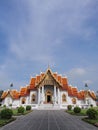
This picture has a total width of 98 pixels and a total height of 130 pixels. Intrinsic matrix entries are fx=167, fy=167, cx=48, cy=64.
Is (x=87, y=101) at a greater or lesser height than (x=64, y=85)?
lesser

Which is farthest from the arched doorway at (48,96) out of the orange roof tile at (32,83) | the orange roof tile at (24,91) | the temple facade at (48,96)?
the orange roof tile at (24,91)

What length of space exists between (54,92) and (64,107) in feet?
15.6

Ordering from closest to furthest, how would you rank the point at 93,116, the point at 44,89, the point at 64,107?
the point at 93,116, the point at 64,107, the point at 44,89

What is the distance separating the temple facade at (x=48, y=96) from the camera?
141ft

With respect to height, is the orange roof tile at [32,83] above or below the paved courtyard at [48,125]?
above

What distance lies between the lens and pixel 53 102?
43.1 meters

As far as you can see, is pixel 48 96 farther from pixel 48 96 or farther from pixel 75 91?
pixel 75 91

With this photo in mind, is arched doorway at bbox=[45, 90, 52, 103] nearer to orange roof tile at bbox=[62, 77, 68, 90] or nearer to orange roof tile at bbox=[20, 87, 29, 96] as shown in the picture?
orange roof tile at bbox=[62, 77, 68, 90]

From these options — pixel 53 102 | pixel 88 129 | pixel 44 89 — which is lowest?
pixel 88 129

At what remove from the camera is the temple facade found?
43094 millimetres

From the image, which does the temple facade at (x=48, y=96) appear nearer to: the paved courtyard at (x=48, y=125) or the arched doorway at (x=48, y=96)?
the arched doorway at (x=48, y=96)

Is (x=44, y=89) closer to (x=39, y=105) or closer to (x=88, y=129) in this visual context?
(x=39, y=105)

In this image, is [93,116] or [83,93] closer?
[93,116]

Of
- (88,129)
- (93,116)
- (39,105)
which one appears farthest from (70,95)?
(88,129)
